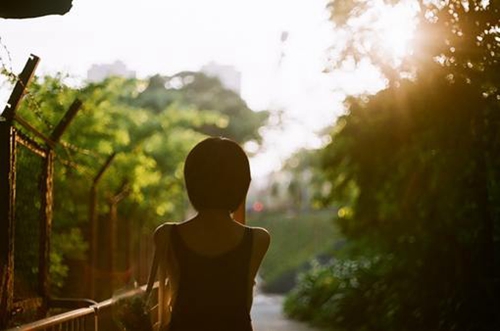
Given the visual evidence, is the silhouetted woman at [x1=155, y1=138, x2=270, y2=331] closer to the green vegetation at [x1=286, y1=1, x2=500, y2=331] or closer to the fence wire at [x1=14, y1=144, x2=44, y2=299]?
the fence wire at [x1=14, y1=144, x2=44, y2=299]

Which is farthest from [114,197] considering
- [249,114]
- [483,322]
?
[249,114]

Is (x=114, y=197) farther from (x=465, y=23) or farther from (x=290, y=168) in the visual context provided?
(x=290, y=168)

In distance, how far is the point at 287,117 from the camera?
2041 inches

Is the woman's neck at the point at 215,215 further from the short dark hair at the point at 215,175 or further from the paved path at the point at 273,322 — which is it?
the paved path at the point at 273,322

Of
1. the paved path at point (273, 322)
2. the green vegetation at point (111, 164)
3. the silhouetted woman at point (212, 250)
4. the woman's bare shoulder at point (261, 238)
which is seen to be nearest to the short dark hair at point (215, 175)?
the silhouetted woman at point (212, 250)

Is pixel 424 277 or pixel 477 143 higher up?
pixel 477 143

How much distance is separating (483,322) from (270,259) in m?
32.8

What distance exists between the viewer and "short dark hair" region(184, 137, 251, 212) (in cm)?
364

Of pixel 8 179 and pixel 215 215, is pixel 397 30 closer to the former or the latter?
pixel 8 179

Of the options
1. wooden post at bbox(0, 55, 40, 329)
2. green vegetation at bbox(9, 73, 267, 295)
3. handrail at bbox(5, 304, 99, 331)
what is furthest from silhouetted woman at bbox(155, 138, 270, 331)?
green vegetation at bbox(9, 73, 267, 295)

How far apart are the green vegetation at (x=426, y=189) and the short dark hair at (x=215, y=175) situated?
630 cm

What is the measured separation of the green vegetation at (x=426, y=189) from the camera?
9.91 metres

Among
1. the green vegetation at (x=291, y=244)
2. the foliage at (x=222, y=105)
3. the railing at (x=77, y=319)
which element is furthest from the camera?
the foliage at (x=222, y=105)

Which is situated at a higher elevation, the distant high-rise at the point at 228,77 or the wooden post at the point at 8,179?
the distant high-rise at the point at 228,77
